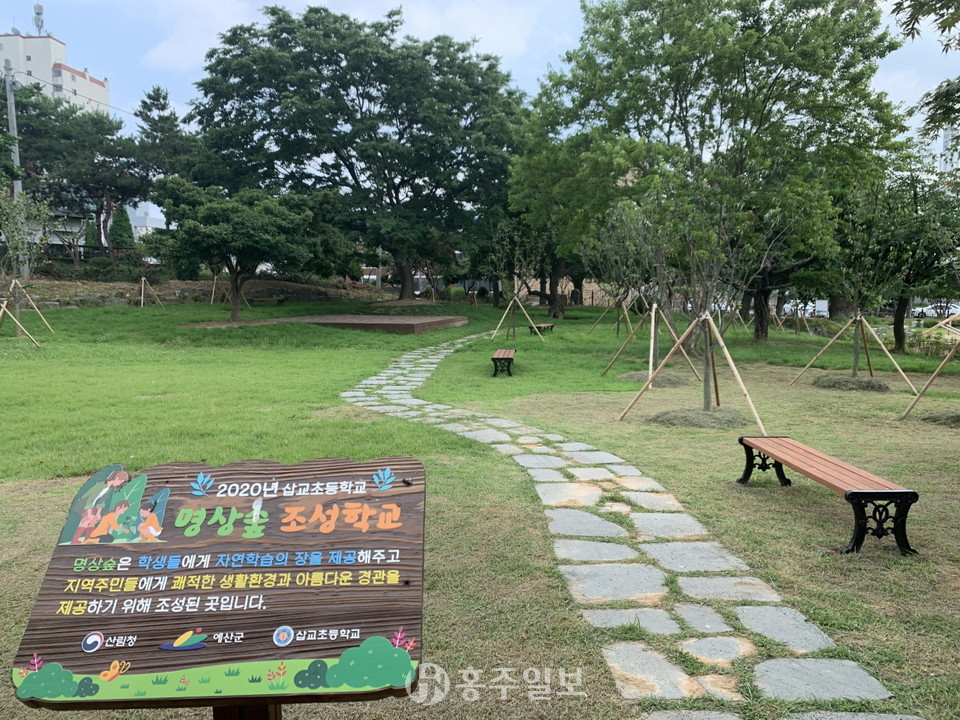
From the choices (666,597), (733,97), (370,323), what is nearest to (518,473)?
(666,597)

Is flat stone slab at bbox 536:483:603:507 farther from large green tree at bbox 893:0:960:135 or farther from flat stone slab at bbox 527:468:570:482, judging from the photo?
large green tree at bbox 893:0:960:135

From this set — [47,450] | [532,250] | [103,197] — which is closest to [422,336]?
[532,250]

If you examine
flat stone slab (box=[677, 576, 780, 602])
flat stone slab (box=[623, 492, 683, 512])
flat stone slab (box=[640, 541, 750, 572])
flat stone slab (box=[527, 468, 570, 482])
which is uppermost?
flat stone slab (box=[677, 576, 780, 602])

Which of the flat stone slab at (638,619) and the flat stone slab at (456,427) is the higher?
the flat stone slab at (638,619)

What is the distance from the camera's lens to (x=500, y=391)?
31.8 ft

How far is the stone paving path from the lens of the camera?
A: 230cm

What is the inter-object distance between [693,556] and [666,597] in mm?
573

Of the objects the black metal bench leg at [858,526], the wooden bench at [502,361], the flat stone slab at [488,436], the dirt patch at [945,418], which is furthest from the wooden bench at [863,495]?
the wooden bench at [502,361]

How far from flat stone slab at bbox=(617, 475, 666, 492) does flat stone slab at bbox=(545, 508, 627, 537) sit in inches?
Result: 28.5

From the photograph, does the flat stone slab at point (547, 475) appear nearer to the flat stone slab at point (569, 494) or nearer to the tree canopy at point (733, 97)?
the flat stone slab at point (569, 494)

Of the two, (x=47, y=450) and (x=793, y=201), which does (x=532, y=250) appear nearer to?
(x=793, y=201)

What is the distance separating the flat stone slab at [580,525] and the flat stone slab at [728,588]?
26.7 inches

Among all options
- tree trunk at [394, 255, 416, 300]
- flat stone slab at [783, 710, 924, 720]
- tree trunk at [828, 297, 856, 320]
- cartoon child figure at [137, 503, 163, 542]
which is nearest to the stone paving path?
flat stone slab at [783, 710, 924, 720]

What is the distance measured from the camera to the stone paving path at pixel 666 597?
7.54ft
